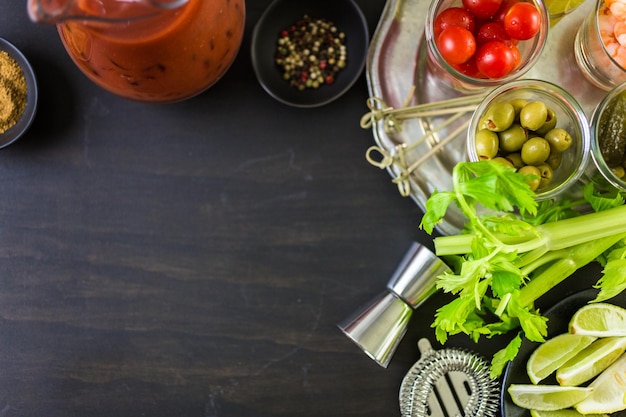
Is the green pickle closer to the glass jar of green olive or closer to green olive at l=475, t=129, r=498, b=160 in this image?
the glass jar of green olive

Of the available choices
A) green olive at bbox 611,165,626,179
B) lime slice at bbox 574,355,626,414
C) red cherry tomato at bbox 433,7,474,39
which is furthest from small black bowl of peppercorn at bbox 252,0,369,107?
lime slice at bbox 574,355,626,414

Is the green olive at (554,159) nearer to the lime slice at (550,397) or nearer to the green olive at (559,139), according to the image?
the green olive at (559,139)

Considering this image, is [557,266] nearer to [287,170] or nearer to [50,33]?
[287,170]

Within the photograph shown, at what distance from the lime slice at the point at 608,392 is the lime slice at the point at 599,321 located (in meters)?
0.09

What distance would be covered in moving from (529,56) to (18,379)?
1162 millimetres

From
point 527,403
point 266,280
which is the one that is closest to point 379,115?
point 266,280

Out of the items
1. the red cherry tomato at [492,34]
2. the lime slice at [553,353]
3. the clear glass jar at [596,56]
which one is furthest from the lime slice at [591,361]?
the red cherry tomato at [492,34]

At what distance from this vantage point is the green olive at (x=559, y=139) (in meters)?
1.12

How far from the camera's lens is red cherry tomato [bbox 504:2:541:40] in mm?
1102

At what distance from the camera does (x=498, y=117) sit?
1.12 meters

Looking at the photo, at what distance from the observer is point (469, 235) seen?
1.13 metres

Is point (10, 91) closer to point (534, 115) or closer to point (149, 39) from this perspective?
point (149, 39)

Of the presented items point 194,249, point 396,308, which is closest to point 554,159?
point 396,308

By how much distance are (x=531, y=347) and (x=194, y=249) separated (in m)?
0.69
